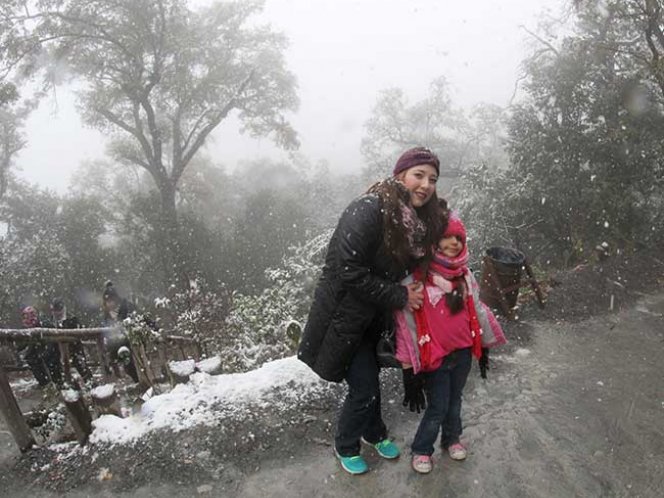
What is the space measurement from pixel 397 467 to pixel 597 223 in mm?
8335

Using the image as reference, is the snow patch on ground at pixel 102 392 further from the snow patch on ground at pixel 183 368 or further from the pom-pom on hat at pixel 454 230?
the pom-pom on hat at pixel 454 230

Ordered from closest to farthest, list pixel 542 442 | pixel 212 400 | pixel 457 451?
1. pixel 457 451
2. pixel 542 442
3. pixel 212 400

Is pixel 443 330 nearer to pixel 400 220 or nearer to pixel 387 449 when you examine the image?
pixel 400 220

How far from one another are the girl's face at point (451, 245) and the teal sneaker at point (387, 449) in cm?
144

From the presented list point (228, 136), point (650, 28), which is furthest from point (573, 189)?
point (228, 136)

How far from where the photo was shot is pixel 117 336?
16.7 ft

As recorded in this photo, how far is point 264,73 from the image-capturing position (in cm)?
1798

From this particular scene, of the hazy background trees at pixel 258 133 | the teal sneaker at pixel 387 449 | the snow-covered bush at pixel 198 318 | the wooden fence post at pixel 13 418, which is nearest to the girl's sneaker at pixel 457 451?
the teal sneaker at pixel 387 449

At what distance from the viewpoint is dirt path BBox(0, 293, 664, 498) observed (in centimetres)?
304

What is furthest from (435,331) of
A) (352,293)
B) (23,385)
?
(23,385)

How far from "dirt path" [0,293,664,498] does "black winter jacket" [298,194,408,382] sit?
94cm

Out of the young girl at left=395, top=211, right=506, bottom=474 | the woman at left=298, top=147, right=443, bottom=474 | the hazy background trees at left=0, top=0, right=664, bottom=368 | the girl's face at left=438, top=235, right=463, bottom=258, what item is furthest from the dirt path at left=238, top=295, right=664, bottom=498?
the hazy background trees at left=0, top=0, right=664, bottom=368

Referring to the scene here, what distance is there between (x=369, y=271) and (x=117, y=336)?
368cm

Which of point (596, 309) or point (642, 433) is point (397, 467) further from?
point (596, 309)
